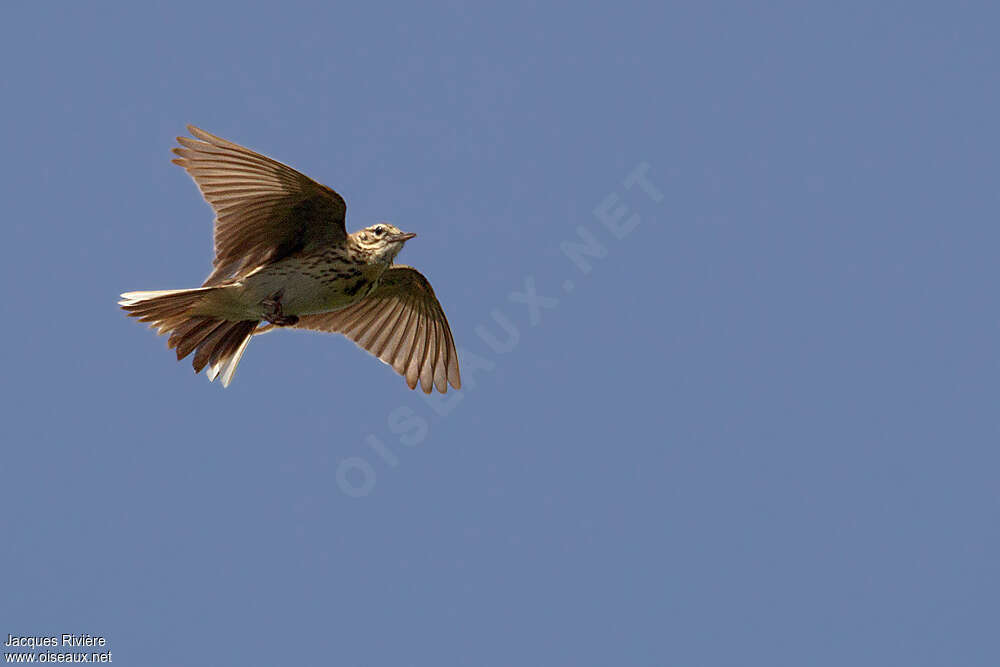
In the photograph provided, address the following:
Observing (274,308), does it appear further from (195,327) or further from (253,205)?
(253,205)

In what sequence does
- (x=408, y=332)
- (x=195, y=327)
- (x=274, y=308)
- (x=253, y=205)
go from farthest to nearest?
1. (x=408, y=332)
2. (x=195, y=327)
3. (x=274, y=308)
4. (x=253, y=205)

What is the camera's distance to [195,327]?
464 inches

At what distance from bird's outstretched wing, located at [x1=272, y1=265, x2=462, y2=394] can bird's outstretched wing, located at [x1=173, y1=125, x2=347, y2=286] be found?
1.87 metres

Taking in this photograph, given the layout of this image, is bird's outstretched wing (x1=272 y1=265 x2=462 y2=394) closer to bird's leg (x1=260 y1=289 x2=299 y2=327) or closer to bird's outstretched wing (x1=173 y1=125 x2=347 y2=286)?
bird's leg (x1=260 y1=289 x2=299 y2=327)

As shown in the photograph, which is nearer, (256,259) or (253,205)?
(253,205)

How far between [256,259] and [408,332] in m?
2.44

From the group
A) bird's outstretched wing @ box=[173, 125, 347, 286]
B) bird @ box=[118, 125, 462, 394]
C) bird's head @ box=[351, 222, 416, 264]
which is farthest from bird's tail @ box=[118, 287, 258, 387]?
bird's head @ box=[351, 222, 416, 264]

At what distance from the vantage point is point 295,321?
471 inches

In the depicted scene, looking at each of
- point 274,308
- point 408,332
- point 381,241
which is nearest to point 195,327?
point 274,308

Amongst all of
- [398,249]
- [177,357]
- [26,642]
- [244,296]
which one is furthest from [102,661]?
[398,249]

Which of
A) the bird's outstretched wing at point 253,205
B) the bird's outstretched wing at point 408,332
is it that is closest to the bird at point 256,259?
the bird's outstretched wing at point 253,205

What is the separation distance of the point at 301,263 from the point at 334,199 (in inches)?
27.6

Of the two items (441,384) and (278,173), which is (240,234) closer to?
(278,173)

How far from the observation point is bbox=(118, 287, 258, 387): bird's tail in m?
10.9
